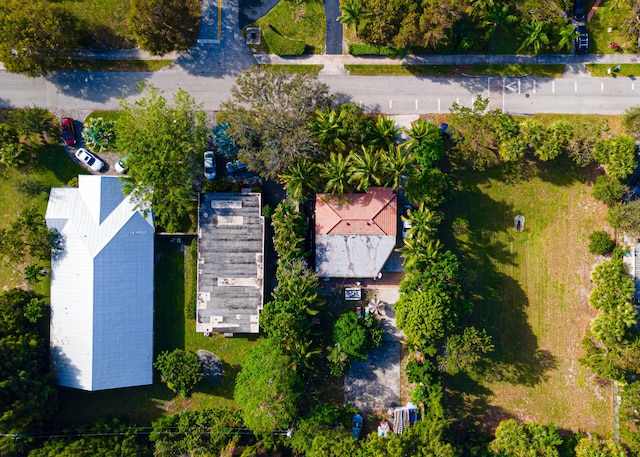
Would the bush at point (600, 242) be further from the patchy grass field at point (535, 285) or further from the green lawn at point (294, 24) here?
the green lawn at point (294, 24)

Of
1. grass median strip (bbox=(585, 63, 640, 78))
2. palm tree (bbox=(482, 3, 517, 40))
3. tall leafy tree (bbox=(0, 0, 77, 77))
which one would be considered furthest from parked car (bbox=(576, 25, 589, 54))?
tall leafy tree (bbox=(0, 0, 77, 77))

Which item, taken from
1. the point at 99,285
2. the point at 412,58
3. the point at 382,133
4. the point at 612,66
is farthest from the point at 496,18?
the point at 99,285

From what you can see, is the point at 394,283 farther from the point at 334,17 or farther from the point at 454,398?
the point at 334,17

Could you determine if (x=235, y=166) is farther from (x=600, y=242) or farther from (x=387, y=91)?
(x=600, y=242)

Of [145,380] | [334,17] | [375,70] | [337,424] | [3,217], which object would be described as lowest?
[337,424]

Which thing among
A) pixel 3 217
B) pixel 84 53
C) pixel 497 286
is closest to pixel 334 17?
pixel 84 53

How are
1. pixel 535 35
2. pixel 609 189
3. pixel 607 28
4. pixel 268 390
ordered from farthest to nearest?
pixel 607 28 → pixel 609 189 → pixel 535 35 → pixel 268 390

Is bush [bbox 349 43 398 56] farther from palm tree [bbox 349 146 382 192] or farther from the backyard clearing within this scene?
the backyard clearing
